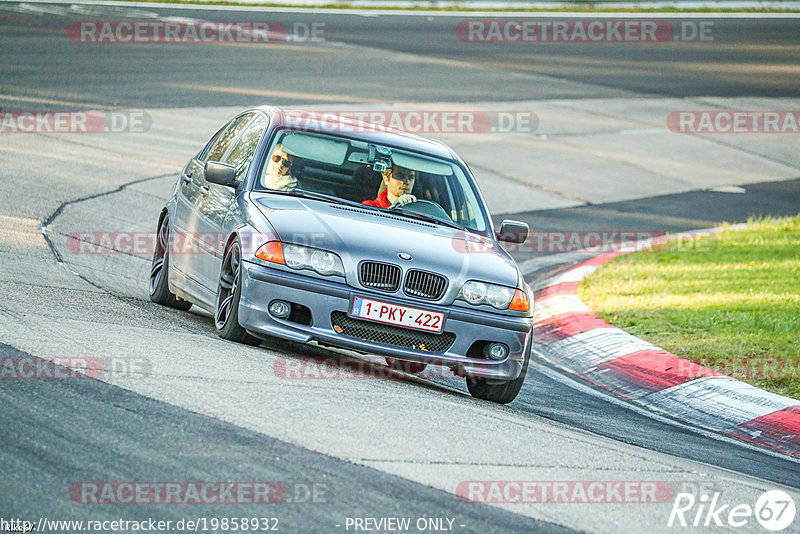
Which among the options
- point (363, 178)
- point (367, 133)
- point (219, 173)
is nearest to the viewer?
point (219, 173)

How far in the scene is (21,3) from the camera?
30031 mm

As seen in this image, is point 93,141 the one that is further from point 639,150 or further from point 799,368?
point 799,368

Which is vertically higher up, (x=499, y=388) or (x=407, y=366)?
(x=499, y=388)

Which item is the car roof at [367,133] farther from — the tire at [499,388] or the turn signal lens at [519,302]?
the tire at [499,388]

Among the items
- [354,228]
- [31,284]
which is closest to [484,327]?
[354,228]

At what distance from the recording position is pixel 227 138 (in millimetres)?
9445

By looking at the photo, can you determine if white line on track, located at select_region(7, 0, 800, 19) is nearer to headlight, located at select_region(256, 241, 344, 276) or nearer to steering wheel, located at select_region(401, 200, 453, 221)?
steering wheel, located at select_region(401, 200, 453, 221)

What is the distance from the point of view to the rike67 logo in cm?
538
